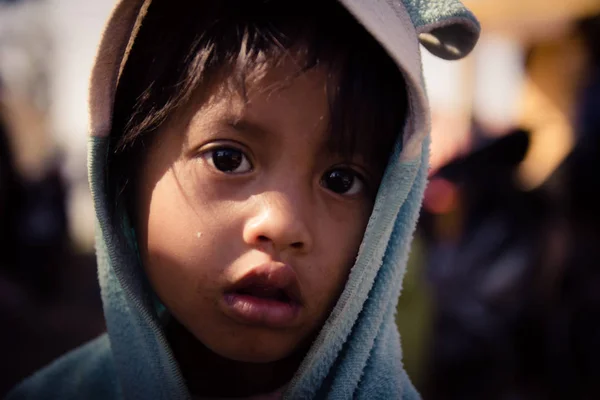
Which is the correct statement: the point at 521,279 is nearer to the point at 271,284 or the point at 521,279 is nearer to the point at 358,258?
the point at 358,258

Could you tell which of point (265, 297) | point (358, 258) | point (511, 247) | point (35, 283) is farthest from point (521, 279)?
point (35, 283)

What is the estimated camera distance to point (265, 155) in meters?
0.80

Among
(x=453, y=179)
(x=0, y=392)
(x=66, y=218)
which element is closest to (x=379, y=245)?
(x=453, y=179)

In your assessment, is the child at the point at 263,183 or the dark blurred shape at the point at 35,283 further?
the dark blurred shape at the point at 35,283

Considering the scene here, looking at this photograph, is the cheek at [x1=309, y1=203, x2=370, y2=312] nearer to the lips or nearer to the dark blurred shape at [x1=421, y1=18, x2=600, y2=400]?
the lips

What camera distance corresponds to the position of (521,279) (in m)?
2.80

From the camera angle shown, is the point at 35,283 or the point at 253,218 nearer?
the point at 253,218

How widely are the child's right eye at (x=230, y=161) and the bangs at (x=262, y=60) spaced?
0.09 metres

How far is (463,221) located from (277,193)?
2388 millimetres

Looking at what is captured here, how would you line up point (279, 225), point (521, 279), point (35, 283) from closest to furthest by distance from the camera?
point (279, 225) < point (521, 279) < point (35, 283)

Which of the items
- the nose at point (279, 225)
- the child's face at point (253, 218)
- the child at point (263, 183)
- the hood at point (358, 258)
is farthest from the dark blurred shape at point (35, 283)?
the nose at point (279, 225)

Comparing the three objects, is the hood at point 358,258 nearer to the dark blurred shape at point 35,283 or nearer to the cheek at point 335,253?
the cheek at point 335,253

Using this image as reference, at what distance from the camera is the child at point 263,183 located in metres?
0.79

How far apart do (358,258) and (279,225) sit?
0.53ft
